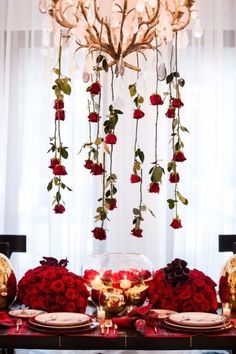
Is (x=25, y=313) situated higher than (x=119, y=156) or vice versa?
(x=119, y=156)

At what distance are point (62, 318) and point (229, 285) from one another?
529 millimetres

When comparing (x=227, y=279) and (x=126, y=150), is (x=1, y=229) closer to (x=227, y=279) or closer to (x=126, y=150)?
(x=126, y=150)

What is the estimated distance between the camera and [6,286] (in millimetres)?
1759

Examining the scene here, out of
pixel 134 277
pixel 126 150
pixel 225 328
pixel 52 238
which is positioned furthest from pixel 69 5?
pixel 52 238

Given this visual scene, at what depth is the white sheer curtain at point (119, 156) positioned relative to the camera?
3.68 meters

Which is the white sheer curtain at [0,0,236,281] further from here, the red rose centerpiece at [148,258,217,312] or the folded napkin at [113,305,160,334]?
the folded napkin at [113,305,160,334]

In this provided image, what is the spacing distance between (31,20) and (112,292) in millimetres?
2511

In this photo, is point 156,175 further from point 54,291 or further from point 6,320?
point 6,320

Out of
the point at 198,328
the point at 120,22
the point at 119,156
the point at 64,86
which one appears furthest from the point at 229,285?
the point at 119,156

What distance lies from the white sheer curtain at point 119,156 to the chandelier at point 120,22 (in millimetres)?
1441

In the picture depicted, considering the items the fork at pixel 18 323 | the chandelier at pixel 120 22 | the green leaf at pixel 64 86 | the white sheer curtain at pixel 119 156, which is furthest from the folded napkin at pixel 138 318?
the white sheer curtain at pixel 119 156

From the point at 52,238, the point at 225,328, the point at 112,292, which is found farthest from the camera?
the point at 52,238

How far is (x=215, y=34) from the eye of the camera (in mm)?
3707

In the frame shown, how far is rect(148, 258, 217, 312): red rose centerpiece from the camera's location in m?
1.73
